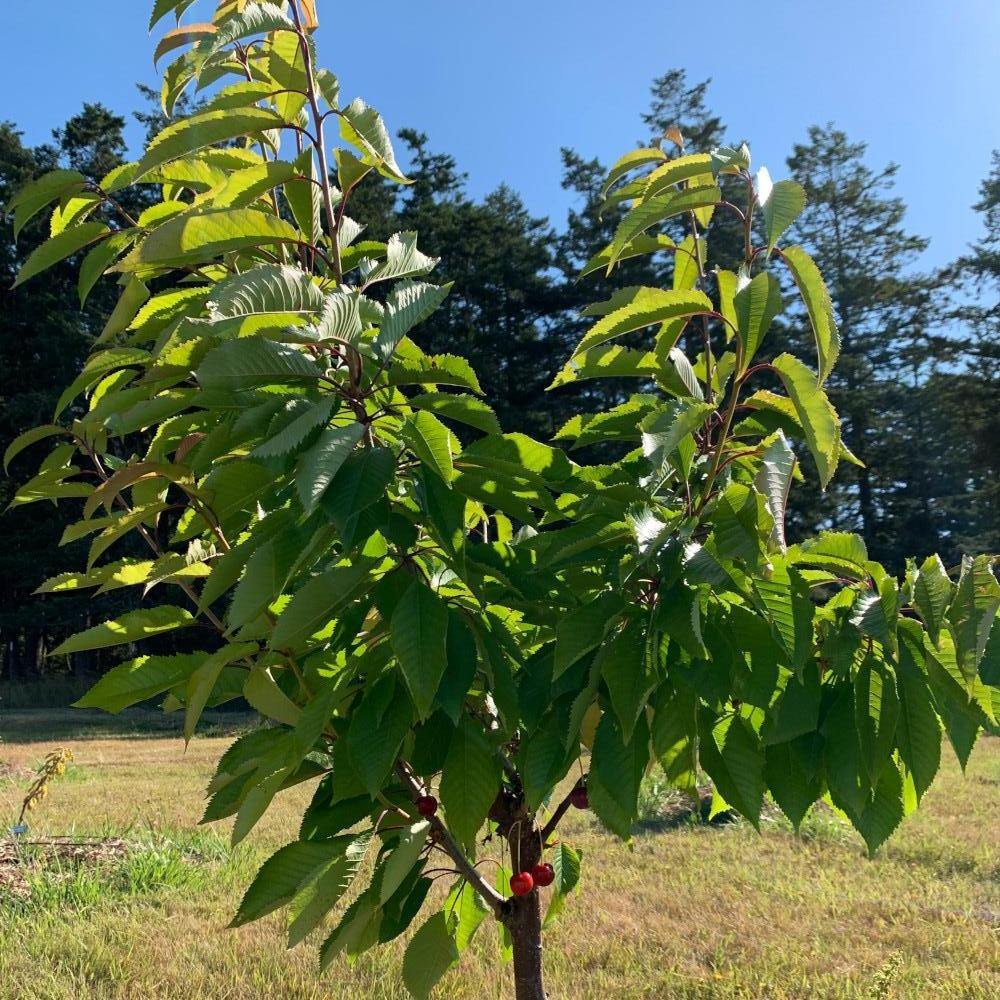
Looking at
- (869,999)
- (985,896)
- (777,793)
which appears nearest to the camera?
(777,793)

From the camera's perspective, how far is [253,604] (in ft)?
3.48

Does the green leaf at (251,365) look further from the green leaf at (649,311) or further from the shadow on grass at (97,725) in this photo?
the shadow on grass at (97,725)

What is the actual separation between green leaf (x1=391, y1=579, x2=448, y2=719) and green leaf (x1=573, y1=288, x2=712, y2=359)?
392mm

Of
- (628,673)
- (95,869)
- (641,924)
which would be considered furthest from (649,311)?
(95,869)

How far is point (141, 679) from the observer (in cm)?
136

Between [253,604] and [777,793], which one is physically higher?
[253,604]

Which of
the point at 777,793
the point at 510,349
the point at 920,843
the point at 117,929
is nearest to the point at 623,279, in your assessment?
the point at 510,349

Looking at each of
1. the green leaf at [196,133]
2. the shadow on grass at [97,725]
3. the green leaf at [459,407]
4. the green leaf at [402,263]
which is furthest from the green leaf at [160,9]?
the shadow on grass at [97,725]

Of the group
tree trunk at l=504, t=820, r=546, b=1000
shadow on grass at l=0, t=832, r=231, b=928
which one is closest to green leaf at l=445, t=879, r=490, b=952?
tree trunk at l=504, t=820, r=546, b=1000

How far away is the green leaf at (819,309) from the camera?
104 centimetres

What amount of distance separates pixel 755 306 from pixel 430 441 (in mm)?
423

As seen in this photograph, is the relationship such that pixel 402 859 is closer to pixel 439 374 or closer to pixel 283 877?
pixel 283 877

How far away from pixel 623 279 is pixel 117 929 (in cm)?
2208

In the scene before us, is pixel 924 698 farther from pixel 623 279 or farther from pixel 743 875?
pixel 623 279
